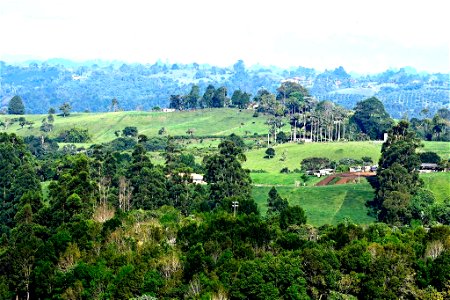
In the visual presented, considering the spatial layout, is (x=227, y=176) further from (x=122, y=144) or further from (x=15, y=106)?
(x=15, y=106)

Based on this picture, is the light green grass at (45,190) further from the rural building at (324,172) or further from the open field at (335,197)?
the rural building at (324,172)

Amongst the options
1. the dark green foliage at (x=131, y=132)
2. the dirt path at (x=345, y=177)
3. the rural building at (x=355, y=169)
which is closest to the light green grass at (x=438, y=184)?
the dirt path at (x=345, y=177)

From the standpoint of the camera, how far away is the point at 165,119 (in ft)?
536

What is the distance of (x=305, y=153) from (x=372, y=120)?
84.7ft

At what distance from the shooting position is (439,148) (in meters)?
112

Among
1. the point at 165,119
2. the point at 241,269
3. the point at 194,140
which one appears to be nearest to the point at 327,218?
the point at 241,269

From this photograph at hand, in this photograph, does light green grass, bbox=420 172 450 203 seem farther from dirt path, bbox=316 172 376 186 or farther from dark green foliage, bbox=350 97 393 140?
dark green foliage, bbox=350 97 393 140

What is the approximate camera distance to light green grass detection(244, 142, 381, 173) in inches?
4237

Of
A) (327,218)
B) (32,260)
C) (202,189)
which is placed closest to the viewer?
(32,260)

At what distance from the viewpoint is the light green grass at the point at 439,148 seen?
10744cm

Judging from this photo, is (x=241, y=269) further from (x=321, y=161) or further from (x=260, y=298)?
(x=321, y=161)

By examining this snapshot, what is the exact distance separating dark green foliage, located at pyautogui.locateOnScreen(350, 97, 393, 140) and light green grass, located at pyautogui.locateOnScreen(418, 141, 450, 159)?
45.7 ft

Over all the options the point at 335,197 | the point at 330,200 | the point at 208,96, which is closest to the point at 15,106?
the point at 208,96

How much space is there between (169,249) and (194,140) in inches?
3386
